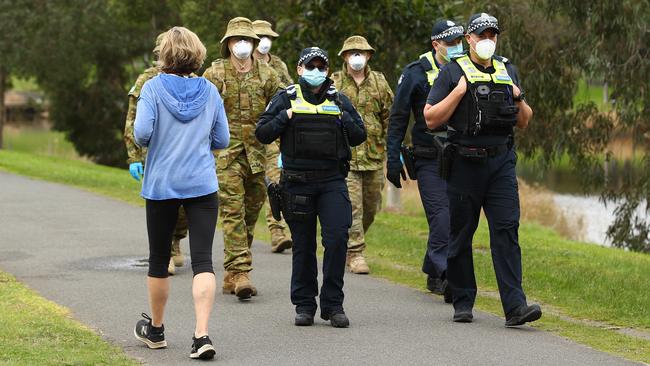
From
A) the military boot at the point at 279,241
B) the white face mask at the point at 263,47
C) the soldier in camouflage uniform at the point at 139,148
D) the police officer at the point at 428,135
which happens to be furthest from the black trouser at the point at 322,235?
the military boot at the point at 279,241

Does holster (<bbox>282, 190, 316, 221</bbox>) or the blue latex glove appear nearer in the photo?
holster (<bbox>282, 190, 316, 221</bbox>)

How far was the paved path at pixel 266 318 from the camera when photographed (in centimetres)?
751

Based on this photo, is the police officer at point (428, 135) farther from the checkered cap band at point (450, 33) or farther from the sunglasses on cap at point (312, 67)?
the sunglasses on cap at point (312, 67)

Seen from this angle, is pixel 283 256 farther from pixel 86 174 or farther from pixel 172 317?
pixel 86 174

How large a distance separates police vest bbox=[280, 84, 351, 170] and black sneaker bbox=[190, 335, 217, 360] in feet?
5.66

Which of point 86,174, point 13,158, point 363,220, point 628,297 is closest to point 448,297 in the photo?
point 628,297

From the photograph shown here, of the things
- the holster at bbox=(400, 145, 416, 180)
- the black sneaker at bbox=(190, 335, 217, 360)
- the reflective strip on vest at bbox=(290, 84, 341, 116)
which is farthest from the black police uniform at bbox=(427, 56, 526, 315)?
the black sneaker at bbox=(190, 335, 217, 360)

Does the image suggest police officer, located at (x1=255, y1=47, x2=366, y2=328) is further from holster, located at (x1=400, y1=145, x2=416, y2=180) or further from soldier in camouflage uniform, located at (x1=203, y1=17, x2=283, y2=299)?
holster, located at (x1=400, y1=145, x2=416, y2=180)

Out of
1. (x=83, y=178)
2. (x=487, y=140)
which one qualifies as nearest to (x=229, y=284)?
(x=487, y=140)

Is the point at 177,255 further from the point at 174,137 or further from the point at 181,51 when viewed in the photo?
the point at 181,51

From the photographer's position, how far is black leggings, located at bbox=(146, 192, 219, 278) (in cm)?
735

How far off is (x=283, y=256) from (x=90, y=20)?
2988 centimetres

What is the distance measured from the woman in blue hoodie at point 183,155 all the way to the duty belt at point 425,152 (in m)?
2.84

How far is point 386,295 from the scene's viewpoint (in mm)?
10031
